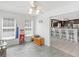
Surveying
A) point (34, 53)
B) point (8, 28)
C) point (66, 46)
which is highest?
point (8, 28)

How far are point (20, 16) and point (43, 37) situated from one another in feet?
8.12

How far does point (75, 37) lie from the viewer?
18.0 feet

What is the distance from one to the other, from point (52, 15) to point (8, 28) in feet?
11.0

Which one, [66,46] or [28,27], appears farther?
[28,27]

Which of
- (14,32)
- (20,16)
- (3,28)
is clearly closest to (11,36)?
(14,32)

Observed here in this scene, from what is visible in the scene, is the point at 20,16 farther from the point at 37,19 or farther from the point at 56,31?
the point at 56,31

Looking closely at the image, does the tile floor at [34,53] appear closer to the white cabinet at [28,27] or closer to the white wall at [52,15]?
the white wall at [52,15]

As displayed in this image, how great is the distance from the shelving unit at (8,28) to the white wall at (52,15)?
2.13 m

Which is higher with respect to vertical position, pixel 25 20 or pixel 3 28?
pixel 25 20

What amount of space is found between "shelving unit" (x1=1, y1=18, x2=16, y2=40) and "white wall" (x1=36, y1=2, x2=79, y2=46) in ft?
6.98

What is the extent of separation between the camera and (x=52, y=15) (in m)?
6.16

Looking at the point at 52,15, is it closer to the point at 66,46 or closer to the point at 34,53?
the point at 66,46

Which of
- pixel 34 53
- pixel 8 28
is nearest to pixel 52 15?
pixel 34 53

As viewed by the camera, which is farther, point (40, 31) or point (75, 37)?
point (40, 31)
